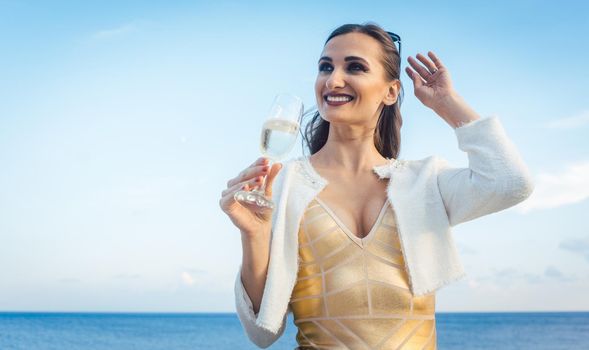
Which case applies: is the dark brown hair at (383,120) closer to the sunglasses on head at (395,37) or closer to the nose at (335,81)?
the sunglasses on head at (395,37)

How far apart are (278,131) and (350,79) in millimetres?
581

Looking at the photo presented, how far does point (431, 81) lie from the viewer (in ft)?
10.5

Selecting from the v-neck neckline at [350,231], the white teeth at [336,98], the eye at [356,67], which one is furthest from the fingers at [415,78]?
the v-neck neckline at [350,231]

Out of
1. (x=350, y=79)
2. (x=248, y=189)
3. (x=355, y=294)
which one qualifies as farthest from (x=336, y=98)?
(x=355, y=294)

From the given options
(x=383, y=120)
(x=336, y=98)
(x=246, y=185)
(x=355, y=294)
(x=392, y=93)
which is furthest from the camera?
(x=383, y=120)

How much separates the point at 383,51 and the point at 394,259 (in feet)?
3.30

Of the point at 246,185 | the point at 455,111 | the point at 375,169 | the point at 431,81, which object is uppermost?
the point at 431,81

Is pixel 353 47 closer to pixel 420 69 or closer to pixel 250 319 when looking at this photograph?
pixel 420 69

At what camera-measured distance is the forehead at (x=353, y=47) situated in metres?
3.10

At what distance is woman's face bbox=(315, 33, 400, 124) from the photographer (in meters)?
3.04

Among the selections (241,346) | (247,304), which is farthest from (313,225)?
(241,346)

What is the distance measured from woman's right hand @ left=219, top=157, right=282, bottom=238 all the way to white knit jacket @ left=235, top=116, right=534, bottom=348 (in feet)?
0.78

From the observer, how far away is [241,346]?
151ft

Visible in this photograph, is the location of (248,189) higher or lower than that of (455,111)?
lower
